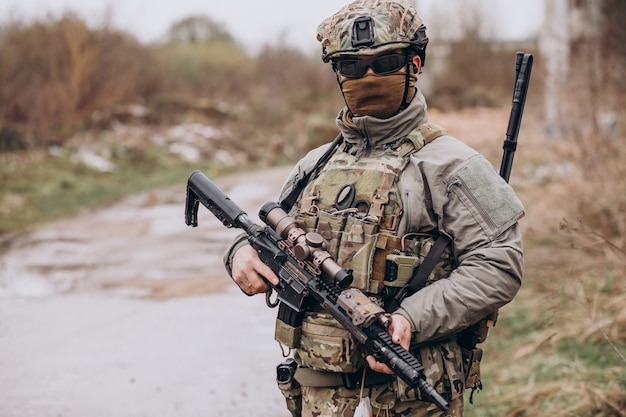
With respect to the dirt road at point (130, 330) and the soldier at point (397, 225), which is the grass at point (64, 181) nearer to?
the dirt road at point (130, 330)

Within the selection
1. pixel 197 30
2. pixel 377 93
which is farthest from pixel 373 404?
pixel 197 30

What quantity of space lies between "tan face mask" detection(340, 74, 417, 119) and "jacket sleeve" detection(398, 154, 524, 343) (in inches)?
12.6

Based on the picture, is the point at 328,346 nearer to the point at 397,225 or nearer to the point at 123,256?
the point at 397,225

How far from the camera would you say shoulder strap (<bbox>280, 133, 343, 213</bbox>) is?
102 inches

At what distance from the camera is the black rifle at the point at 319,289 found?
2.11 metres

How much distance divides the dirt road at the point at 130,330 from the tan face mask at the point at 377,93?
9.46ft

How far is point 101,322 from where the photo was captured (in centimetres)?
683

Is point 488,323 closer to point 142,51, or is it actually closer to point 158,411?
point 158,411

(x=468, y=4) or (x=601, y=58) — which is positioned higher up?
(x=601, y=58)

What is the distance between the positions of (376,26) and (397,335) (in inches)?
37.1

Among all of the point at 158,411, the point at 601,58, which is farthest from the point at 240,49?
the point at 158,411

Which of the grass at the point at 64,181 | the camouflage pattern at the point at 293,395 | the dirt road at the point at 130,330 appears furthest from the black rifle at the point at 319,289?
the grass at the point at 64,181

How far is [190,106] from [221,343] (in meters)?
18.6

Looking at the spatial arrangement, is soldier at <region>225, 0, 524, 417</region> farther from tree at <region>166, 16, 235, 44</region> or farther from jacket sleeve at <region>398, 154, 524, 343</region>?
tree at <region>166, 16, 235, 44</region>
